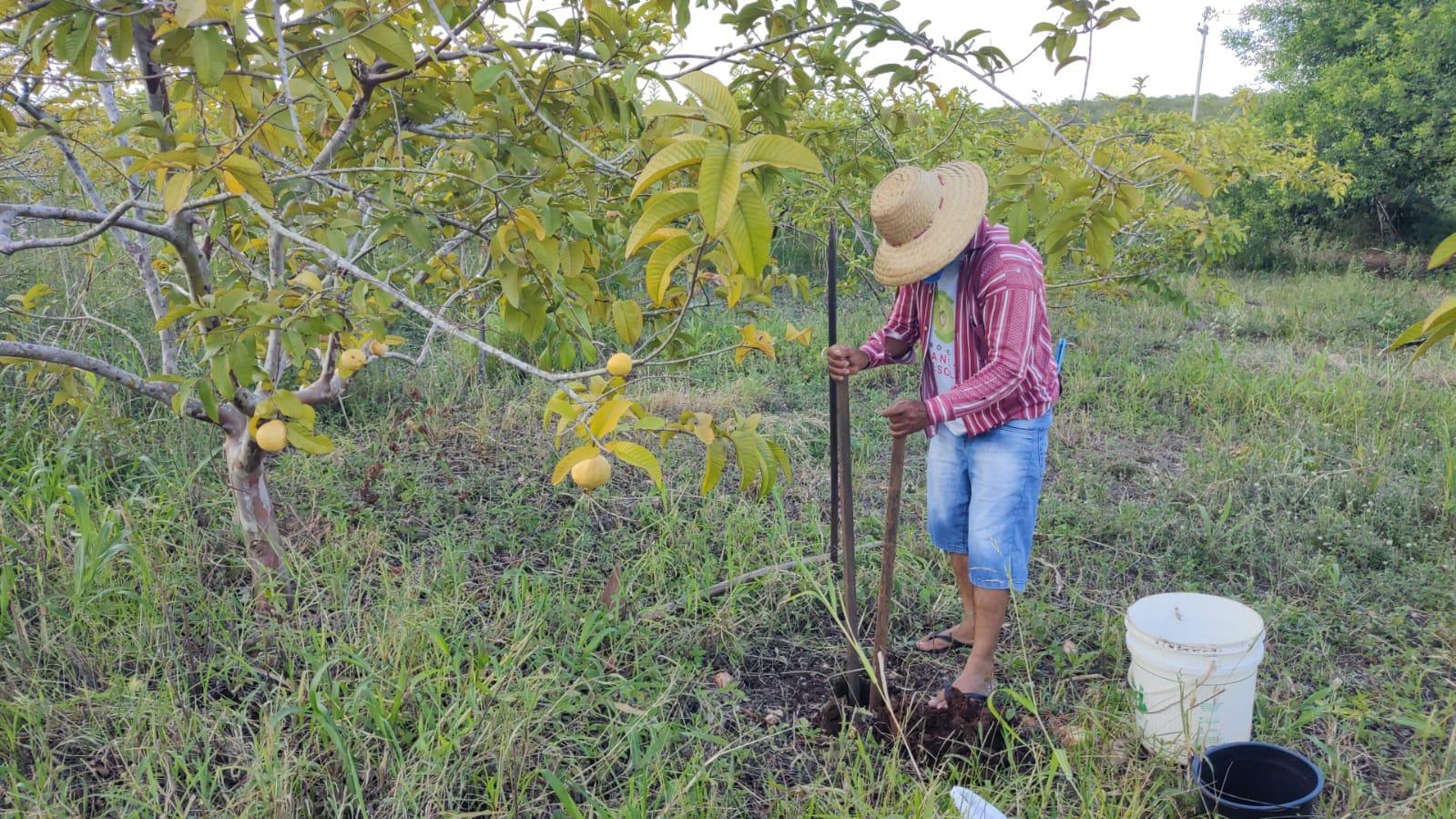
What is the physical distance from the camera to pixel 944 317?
88.0 inches

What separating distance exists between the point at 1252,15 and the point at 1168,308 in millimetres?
6744

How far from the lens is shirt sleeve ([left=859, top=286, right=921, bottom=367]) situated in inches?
96.0

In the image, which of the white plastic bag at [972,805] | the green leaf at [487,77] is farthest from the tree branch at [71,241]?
the white plastic bag at [972,805]

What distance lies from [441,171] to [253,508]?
51.0 inches

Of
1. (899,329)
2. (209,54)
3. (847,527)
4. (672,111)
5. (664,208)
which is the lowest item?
(847,527)

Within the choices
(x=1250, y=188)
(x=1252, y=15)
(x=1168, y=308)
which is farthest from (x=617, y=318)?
(x=1252, y=15)

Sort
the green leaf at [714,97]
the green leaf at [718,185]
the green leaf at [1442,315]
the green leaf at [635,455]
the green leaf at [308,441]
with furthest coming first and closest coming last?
the green leaf at [308,441]
the green leaf at [635,455]
the green leaf at [714,97]
the green leaf at [718,185]
the green leaf at [1442,315]

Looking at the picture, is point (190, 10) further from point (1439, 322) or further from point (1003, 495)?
point (1003, 495)

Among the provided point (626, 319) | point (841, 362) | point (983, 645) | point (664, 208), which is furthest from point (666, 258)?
point (983, 645)

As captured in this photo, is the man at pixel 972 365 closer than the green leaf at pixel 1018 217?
No

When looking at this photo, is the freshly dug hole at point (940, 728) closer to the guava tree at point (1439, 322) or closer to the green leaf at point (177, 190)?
the guava tree at point (1439, 322)

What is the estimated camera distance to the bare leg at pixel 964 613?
8.29 feet

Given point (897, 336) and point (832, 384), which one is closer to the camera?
point (832, 384)

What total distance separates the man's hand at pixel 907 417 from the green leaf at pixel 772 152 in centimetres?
114
